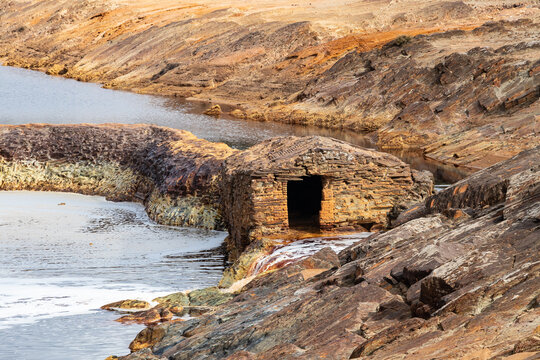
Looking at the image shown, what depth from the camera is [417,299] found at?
25.9 ft

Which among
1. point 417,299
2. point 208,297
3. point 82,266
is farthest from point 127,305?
point 417,299

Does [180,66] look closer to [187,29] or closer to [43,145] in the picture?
[187,29]

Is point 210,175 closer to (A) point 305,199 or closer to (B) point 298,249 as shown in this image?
(A) point 305,199

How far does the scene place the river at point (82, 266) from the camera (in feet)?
39.3

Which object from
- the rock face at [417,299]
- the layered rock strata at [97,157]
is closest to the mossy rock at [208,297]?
the rock face at [417,299]

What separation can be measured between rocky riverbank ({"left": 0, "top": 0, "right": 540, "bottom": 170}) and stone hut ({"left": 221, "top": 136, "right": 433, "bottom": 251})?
15.1 metres

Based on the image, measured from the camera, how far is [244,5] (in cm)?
7438

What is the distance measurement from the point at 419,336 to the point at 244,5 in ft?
228

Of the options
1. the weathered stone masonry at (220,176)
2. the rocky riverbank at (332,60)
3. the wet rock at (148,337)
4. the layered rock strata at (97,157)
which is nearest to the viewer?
the wet rock at (148,337)

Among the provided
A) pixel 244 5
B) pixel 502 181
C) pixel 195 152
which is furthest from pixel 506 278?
pixel 244 5

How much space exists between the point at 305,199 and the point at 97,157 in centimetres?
915

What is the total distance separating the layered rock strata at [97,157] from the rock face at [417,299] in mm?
13278

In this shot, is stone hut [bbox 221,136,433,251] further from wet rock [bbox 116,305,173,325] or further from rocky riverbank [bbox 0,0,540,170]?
rocky riverbank [bbox 0,0,540,170]

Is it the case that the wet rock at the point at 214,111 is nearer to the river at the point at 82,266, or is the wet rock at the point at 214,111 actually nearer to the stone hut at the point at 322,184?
the river at the point at 82,266
